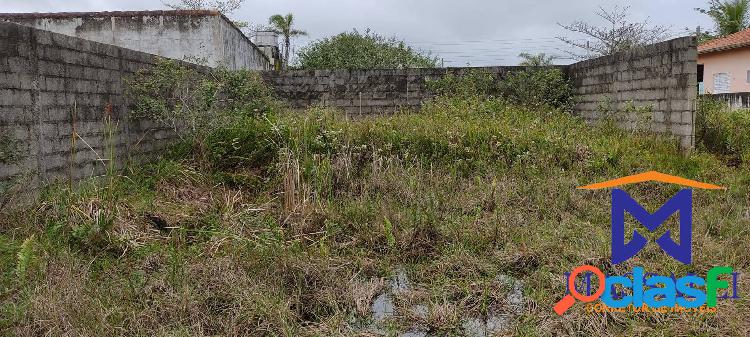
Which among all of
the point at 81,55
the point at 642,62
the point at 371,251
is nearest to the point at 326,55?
the point at 642,62

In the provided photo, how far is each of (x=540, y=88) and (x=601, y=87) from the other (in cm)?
122

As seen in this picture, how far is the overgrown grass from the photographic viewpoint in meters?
2.61

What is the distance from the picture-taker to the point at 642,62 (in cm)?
663

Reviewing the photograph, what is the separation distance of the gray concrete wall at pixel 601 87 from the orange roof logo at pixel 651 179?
1201 mm

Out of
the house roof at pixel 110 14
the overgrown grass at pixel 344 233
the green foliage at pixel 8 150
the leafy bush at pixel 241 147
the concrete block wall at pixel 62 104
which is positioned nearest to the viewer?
the overgrown grass at pixel 344 233

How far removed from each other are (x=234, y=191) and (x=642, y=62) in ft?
16.6

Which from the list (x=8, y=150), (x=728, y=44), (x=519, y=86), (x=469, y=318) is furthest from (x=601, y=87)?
(x=728, y=44)

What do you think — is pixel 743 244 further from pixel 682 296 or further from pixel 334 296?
pixel 334 296

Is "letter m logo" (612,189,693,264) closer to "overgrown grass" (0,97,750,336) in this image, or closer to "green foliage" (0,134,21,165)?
"overgrown grass" (0,97,750,336)

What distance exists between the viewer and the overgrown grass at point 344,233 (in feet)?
8.57

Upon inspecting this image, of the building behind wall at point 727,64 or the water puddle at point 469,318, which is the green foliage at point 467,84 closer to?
the water puddle at point 469,318

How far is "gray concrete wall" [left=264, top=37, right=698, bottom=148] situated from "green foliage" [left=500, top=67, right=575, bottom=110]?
0.51ft

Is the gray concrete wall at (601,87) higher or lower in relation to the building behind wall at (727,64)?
lower

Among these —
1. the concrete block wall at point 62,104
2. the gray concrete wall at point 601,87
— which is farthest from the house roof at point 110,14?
the concrete block wall at point 62,104
